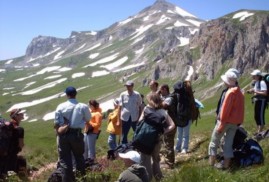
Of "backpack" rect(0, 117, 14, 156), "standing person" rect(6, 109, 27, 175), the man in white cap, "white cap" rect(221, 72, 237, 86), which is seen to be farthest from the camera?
"standing person" rect(6, 109, 27, 175)

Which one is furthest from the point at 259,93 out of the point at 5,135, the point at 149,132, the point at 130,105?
the point at 5,135

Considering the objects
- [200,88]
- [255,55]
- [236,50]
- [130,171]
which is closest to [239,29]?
[236,50]

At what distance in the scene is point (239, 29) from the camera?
484 ft

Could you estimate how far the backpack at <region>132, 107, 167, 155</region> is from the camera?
997cm

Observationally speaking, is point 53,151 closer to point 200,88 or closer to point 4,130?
point 4,130

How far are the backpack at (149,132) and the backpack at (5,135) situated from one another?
3477 millimetres

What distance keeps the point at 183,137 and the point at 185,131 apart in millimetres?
473

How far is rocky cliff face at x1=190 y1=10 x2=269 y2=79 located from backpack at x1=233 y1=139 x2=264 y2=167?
115592mm

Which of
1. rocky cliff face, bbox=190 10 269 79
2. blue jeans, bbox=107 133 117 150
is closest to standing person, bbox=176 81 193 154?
blue jeans, bbox=107 133 117 150

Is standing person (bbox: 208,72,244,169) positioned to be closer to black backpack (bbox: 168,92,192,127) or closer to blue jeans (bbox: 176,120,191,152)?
black backpack (bbox: 168,92,192,127)

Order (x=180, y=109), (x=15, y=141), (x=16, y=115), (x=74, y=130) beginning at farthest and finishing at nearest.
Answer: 1. (x=180, y=109)
2. (x=16, y=115)
3. (x=15, y=141)
4. (x=74, y=130)

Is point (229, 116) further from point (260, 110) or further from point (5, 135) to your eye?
point (5, 135)

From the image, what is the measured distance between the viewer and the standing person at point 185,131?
13.1 m

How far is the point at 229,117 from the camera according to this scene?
34.2ft
